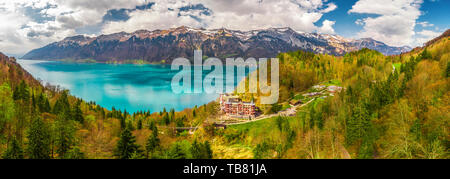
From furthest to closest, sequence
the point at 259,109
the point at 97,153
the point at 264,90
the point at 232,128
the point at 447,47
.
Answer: the point at 264,90 → the point at 259,109 → the point at 447,47 → the point at 232,128 → the point at 97,153

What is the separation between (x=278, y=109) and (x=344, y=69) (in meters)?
33.4

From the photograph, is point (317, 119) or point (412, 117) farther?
point (317, 119)

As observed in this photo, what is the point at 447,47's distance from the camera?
48906mm

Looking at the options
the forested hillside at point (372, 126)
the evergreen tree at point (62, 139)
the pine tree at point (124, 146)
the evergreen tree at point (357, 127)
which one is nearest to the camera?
the forested hillside at point (372, 126)

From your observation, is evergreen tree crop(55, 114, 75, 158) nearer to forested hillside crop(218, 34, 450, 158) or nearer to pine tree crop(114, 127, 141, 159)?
pine tree crop(114, 127, 141, 159)

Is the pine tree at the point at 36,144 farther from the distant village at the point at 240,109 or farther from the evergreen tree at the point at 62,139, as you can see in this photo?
the distant village at the point at 240,109

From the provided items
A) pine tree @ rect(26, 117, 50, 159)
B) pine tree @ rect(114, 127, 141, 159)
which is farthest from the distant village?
pine tree @ rect(26, 117, 50, 159)

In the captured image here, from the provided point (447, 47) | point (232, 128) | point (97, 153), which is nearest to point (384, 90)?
point (232, 128)

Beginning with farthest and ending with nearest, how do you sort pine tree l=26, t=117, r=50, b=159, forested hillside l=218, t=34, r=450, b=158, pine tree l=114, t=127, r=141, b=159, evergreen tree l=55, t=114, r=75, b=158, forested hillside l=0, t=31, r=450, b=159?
evergreen tree l=55, t=114, r=75, b=158 → pine tree l=114, t=127, r=141, b=159 → forested hillside l=0, t=31, r=450, b=159 → forested hillside l=218, t=34, r=450, b=158 → pine tree l=26, t=117, r=50, b=159

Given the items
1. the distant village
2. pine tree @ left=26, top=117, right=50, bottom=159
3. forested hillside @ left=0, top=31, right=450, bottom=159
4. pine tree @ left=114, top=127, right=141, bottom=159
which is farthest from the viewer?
the distant village

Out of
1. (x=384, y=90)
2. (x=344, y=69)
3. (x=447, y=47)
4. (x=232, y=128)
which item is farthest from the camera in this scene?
(x=344, y=69)

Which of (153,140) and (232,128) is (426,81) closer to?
(232,128)

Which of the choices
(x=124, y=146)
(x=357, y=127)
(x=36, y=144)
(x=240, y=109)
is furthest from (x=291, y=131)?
(x=36, y=144)

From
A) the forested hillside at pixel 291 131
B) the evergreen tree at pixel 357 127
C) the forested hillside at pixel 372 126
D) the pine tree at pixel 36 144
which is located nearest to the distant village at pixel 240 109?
the forested hillside at pixel 372 126
